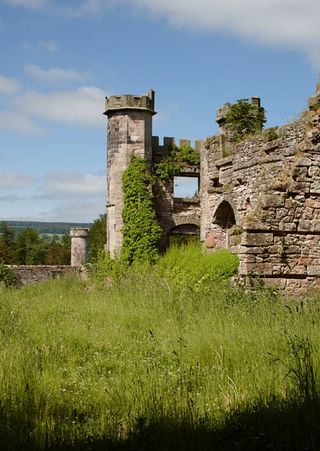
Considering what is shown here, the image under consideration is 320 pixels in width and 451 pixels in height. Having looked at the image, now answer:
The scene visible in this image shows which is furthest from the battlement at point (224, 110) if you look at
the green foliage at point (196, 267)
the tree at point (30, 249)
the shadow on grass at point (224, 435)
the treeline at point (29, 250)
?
the tree at point (30, 249)

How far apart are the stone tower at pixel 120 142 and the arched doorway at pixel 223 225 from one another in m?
4.61

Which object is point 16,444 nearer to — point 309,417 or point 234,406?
point 234,406

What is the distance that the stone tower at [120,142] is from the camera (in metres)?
25.4

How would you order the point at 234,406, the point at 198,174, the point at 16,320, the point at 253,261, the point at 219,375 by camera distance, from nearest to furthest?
the point at 234,406
the point at 219,375
the point at 16,320
the point at 253,261
the point at 198,174

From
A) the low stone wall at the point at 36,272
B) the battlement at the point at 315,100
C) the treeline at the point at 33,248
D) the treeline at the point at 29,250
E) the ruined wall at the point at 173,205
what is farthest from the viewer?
the treeline at the point at 29,250

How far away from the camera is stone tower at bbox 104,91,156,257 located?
25375 mm

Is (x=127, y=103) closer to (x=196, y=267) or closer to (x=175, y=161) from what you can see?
(x=175, y=161)

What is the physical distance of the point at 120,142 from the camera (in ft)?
83.7

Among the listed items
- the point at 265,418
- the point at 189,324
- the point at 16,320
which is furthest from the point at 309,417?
the point at 16,320

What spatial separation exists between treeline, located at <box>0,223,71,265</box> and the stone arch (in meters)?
43.4

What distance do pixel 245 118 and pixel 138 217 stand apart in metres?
5.89

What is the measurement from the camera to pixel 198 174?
1047 inches

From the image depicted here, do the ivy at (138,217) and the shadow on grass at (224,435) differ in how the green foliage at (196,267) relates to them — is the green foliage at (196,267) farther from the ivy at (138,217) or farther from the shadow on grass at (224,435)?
the shadow on grass at (224,435)

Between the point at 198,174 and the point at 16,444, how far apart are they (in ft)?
74.3
